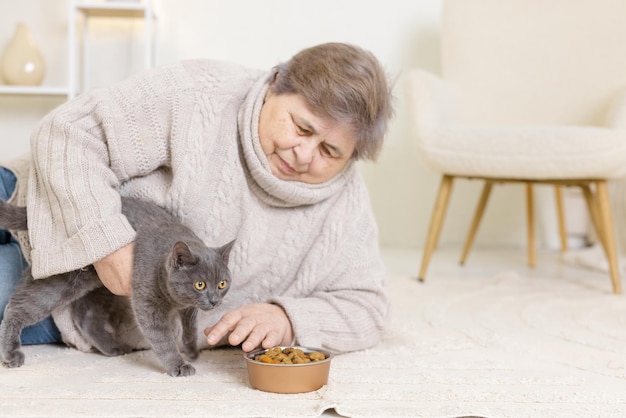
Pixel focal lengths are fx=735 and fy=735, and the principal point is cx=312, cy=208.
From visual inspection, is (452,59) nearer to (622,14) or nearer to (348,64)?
(622,14)

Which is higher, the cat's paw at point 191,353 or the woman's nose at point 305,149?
the woman's nose at point 305,149

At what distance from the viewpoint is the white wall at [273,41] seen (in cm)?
338

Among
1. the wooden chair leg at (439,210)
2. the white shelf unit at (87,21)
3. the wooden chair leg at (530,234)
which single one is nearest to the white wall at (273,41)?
the white shelf unit at (87,21)

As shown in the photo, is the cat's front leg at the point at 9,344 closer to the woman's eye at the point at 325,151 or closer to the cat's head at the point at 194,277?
the cat's head at the point at 194,277

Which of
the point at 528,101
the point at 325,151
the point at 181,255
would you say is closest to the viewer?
the point at 181,255

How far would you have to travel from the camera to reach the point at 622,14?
2729mm

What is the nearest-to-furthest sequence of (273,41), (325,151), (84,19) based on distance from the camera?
(325,151) < (84,19) < (273,41)

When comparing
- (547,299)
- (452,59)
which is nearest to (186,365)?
(547,299)

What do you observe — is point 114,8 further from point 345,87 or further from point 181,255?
point 181,255

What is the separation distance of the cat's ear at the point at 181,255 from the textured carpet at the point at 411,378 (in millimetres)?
200

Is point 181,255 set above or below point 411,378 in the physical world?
above

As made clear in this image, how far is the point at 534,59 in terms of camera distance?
9.48 feet

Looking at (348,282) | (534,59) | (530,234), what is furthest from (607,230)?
(348,282)

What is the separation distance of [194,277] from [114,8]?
2299 mm
